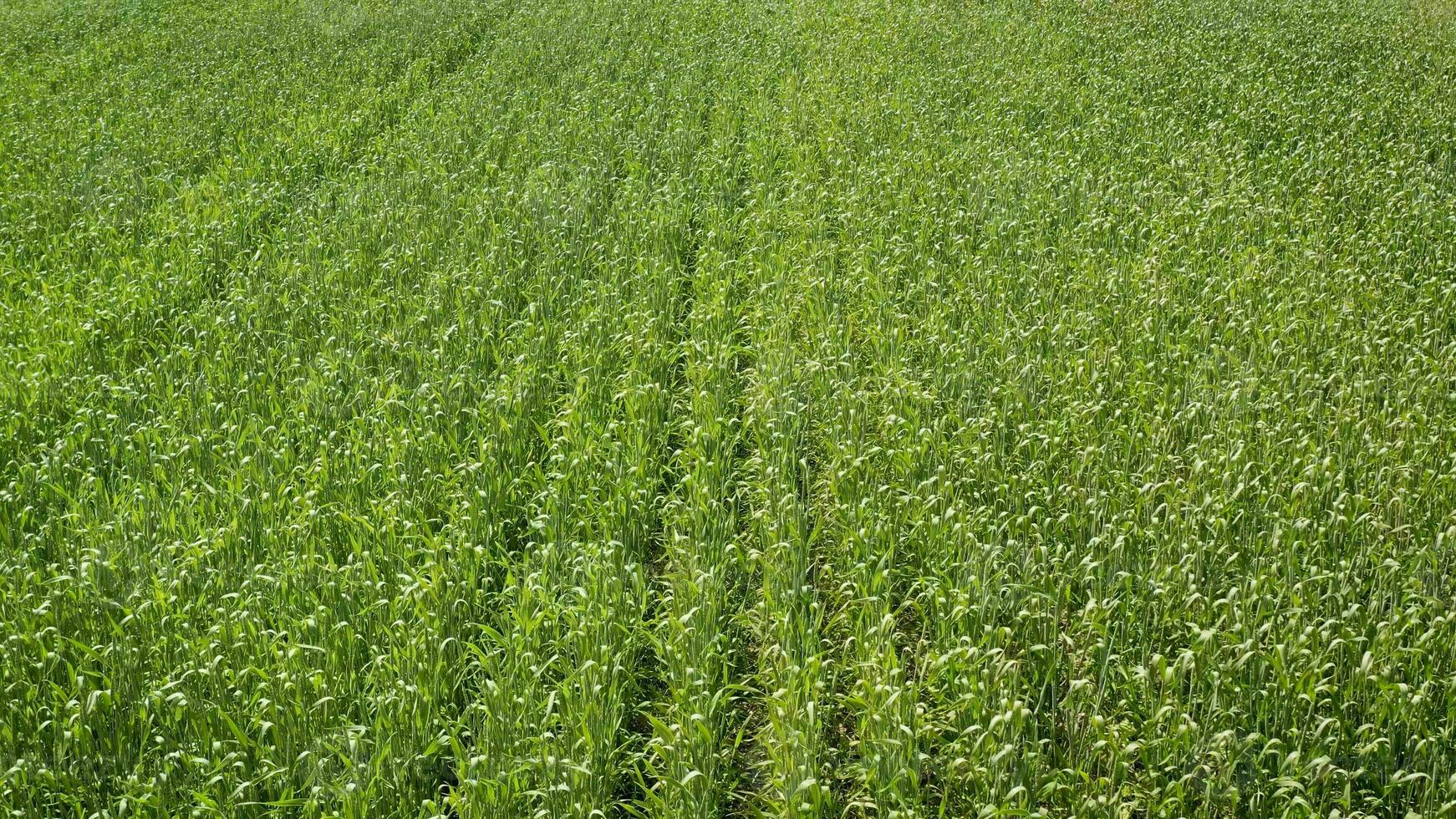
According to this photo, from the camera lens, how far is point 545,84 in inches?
590

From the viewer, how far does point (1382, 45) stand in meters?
15.9

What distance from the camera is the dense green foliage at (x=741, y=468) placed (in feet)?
13.5

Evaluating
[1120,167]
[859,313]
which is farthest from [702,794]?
[1120,167]

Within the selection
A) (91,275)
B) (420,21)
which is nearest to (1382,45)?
(420,21)

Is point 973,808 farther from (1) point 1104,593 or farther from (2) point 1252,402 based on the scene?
(2) point 1252,402

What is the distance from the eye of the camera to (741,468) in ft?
20.5

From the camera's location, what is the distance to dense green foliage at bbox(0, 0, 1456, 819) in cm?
411

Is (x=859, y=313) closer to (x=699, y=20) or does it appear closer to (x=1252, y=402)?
(x=1252, y=402)

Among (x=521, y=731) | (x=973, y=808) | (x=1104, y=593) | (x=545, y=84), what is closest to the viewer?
(x=973, y=808)

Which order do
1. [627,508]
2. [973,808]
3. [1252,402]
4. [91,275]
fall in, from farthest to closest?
[91,275] < [1252,402] < [627,508] < [973,808]

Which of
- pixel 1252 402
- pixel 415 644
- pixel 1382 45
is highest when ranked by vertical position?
pixel 415 644

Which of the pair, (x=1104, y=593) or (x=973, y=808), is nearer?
(x=973, y=808)

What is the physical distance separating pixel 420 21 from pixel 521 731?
17124 mm

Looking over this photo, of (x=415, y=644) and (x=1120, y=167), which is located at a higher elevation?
(x=415, y=644)
